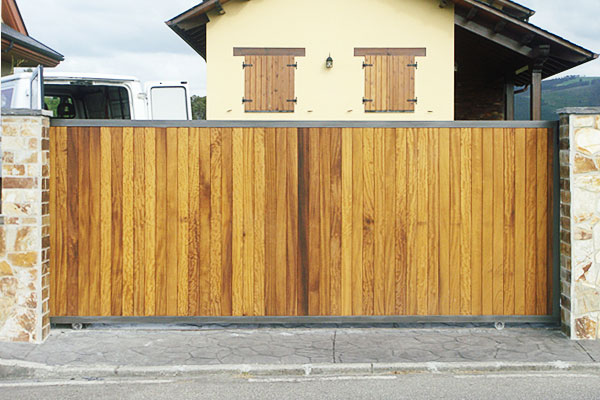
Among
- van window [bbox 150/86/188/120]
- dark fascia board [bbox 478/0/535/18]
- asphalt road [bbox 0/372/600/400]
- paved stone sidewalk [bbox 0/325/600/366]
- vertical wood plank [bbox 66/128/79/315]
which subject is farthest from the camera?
dark fascia board [bbox 478/0/535/18]

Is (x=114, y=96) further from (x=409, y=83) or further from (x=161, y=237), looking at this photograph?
(x=409, y=83)

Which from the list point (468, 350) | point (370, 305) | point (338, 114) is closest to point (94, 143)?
point (370, 305)

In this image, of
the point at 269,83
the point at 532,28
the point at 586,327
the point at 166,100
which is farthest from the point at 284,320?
the point at 532,28

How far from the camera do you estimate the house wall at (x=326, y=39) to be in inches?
625

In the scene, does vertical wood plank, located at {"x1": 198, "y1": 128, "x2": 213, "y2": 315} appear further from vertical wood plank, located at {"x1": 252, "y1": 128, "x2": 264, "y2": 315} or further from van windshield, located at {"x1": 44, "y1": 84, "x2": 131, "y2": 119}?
van windshield, located at {"x1": 44, "y1": 84, "x2": 131, "y2": 119}

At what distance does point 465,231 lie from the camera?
7.24m

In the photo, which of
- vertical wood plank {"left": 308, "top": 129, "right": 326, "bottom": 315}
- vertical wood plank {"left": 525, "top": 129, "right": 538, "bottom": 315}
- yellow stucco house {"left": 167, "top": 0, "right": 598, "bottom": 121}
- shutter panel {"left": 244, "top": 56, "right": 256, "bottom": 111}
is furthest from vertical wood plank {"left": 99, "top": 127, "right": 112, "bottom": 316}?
shutter panel {"left": 244, "top": 56, "right": 256, "bottom": 111}

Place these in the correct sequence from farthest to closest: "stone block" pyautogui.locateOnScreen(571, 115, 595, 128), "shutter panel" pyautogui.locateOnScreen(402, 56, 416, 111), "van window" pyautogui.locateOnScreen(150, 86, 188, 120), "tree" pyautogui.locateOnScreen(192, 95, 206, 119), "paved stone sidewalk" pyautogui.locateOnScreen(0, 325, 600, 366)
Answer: "tree" pyautogui.locateOnScreen(192, 95, 206, 119) < "shutter panel" pyautogui.locateOnScreen(402, 56, 416, 111) < "van window" pyautogui.locateOnScreen(150, 86, 188, 120) < "stone block" pyautogui.locateOnScreen(571, 115, 595, 128) < "paved stone sidewalk" pyautogui.locateOnScreen(0, 325, 600, 366)

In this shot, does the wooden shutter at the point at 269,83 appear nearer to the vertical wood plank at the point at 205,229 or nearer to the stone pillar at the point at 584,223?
the vertical wood plank at the point at 205,229

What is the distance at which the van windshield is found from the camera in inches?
470

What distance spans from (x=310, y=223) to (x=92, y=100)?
6684 millimetres

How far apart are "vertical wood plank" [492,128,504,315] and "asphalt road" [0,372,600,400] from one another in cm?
137

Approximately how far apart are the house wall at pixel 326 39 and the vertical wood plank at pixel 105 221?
884 centimetres

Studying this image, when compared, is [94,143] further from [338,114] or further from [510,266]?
[338,114]
